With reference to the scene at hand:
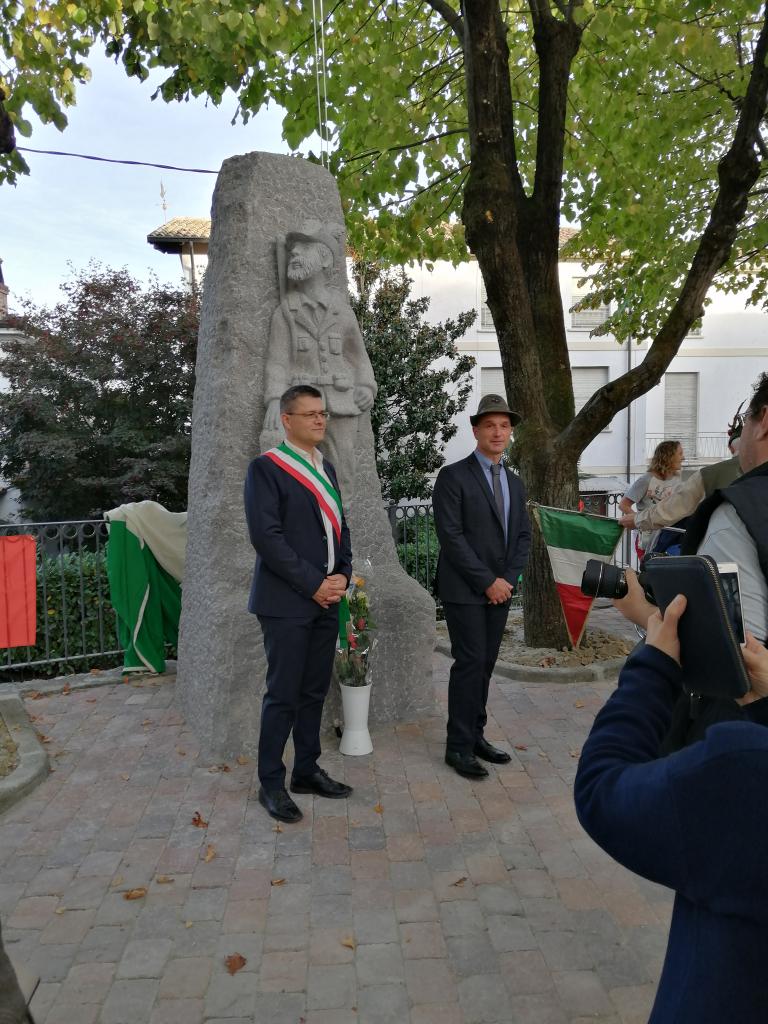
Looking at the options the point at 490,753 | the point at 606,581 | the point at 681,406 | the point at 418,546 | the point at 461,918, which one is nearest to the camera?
the point at 606,581

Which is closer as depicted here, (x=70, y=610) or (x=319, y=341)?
(x=319, y=341)

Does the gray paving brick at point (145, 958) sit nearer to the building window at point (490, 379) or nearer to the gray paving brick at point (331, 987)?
the gray paving brick at point (331, 987)

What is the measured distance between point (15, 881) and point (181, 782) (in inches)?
42.4

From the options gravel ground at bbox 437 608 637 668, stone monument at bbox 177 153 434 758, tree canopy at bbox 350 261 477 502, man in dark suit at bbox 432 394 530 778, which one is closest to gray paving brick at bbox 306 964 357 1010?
man in dark suit at bbox 432 394 530 778

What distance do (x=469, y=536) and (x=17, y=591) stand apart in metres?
3.80

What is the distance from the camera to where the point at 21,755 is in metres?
4.65

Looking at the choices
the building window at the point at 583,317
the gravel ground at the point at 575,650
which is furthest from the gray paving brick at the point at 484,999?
the building window at the point at 583,317

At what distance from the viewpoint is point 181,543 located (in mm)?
6320

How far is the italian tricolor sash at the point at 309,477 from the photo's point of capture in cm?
404

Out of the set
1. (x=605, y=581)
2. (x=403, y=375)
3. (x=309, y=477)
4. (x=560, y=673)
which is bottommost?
(x=560, y=673)

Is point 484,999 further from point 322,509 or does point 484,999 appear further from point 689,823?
A: point 322,509

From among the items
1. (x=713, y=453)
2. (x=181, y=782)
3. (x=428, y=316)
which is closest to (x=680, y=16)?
(x=181, y=782)

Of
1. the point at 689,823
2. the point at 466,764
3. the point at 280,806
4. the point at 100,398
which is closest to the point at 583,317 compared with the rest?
the point at 100,398

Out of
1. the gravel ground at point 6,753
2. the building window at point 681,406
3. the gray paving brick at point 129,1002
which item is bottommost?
the gray paving brick at point 129,1002
